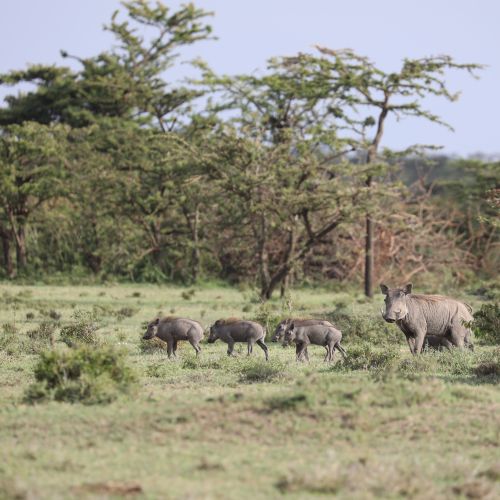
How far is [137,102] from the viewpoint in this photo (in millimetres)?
44656

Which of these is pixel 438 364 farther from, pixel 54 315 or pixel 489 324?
pixel 54 315

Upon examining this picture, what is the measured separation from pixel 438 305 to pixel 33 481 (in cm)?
848

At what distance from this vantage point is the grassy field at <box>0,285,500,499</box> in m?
7.02

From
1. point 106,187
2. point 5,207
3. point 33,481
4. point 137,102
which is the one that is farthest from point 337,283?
point 33,481

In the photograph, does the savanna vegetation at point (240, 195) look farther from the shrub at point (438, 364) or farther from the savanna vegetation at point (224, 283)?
the shrub at point (438, 364)

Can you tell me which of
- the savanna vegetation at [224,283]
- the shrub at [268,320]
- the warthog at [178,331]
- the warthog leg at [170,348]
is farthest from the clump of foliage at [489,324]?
the shrub at [268,320]

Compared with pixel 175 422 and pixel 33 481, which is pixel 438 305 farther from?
pixel 33 481

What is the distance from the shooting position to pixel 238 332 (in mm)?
14742

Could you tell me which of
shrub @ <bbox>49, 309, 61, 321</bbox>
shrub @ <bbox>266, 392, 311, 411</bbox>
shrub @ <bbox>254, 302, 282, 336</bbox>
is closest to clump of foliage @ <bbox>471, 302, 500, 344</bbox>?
shrub @ <bbox>266, 392, 311, 411</bbox>

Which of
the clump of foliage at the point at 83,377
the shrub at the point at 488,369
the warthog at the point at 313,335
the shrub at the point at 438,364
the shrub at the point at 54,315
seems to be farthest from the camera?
the shrub at the point at 54,315

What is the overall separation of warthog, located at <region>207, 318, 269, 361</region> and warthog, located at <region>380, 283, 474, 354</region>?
1.95 m

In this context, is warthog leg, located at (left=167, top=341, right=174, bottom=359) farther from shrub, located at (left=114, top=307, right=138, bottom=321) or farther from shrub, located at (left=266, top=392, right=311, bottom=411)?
shrub, located at (left=114, top=307, right=138, bottom=321)

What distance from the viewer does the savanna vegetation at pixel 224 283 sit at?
305 inches

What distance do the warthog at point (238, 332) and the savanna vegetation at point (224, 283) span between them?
29 cm
